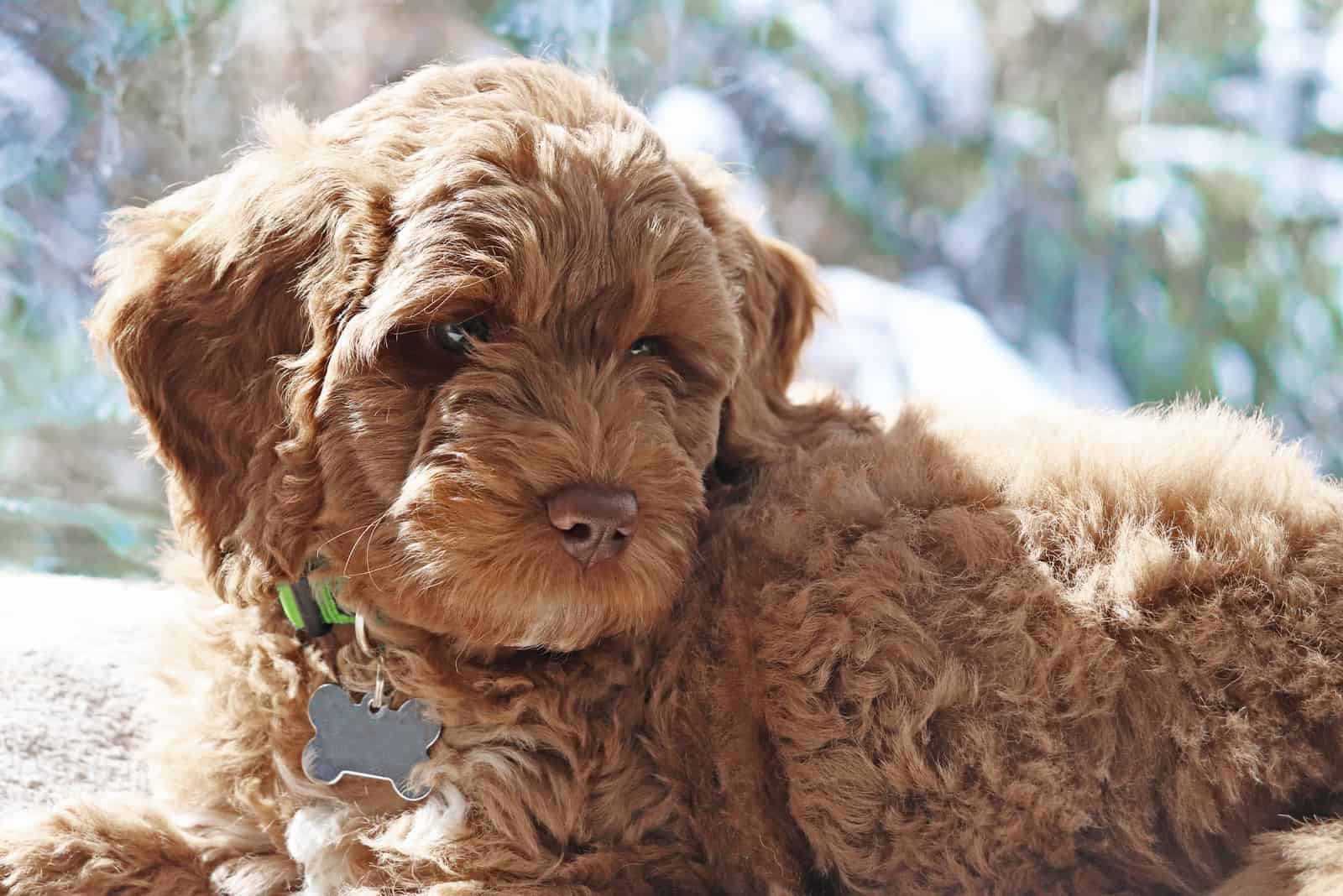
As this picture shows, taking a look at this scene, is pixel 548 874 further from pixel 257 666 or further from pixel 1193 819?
pixel 1193 819

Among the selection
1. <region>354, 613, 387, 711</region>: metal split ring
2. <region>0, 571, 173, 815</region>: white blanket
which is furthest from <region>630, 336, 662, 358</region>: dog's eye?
<region>0, 571, 173, 815</region>: white blanket

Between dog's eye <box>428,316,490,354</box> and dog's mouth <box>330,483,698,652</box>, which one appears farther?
dog's eye <box>428,316,490,354</box>

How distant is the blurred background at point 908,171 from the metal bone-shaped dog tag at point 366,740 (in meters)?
1.50

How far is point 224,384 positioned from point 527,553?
20.0 inches

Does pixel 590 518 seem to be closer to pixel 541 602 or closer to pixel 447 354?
pixel 541 602

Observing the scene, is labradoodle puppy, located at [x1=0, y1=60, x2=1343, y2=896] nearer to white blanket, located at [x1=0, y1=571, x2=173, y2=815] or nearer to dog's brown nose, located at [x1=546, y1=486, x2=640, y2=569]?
dog's brown nose, located at [x1=546, y1=486, x2=640, y2=569]

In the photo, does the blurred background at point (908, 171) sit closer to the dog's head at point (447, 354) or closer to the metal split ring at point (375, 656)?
the dog's head at point (447, 354)

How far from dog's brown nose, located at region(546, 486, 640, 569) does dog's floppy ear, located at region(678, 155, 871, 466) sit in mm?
439

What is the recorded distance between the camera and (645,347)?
5.57 ft

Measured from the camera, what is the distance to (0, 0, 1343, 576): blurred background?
2883 millimetres

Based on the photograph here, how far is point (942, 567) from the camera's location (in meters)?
1.57

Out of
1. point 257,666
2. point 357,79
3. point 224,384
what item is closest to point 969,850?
point 257,666

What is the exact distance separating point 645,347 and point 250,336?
0.53 metres

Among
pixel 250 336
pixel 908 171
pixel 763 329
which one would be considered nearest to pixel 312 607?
pixel 250 336
